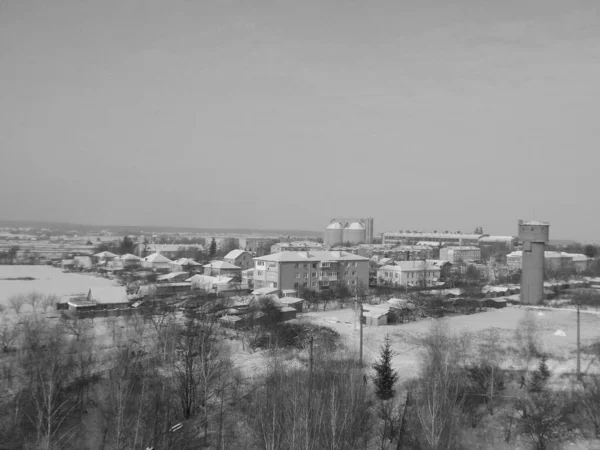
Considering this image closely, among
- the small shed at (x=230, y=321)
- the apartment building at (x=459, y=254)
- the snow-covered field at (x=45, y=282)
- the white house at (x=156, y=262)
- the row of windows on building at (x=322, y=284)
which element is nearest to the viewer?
the small shed at (x=230, y=321)

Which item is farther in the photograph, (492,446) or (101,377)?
(101,377)

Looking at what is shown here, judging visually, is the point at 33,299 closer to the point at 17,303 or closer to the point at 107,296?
the point at 17,303

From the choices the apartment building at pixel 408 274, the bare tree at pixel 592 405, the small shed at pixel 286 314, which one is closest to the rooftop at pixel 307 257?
the apartment building at pixel 408 274

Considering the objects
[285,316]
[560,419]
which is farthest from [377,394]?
[285,316]

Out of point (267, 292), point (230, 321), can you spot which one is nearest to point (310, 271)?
point (267, 292)

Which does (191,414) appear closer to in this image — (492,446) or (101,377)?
(101,377)

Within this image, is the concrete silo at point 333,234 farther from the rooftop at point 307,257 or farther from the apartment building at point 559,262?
the rooftop at point 307,257

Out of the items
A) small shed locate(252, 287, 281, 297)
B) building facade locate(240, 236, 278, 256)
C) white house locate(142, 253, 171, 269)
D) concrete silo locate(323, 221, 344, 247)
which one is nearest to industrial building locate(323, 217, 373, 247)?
concrete silo locate(323, 221, 344, 247)
